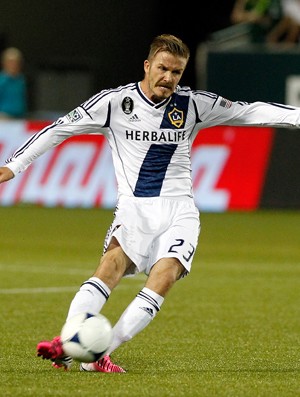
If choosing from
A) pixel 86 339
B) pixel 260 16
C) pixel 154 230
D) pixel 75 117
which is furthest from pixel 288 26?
pixel 86 339

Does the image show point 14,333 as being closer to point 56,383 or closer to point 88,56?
point 56,383

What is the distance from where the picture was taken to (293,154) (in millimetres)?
19094

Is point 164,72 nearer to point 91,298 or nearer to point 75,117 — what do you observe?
point 75,117

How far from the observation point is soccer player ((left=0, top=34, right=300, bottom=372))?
741 cm

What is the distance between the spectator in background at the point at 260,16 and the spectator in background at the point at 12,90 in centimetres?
457

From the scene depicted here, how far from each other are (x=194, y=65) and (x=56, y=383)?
22119 mm

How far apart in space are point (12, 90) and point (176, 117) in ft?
46.7

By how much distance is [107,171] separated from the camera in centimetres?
1953

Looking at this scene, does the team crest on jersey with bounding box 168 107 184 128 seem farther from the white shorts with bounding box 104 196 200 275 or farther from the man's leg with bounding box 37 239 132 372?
the man's leg with bounding box 37 239 132 372

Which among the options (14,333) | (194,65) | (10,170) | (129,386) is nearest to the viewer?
(129,386)

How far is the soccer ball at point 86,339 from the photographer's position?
22.8 feet

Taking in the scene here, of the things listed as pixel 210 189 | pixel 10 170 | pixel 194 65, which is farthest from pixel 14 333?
pixel 194 65

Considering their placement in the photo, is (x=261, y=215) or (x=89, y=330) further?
(x=261, y=215)

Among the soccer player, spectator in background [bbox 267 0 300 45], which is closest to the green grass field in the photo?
the soccer player
